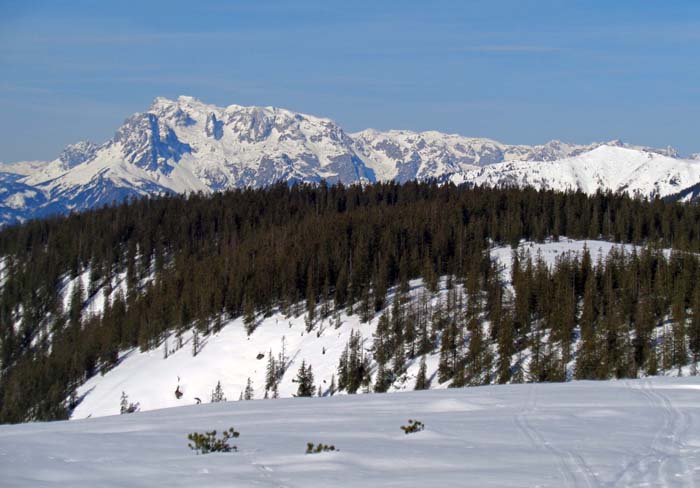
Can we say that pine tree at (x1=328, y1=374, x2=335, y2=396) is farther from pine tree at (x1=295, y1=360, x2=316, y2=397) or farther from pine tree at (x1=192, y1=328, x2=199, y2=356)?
pine tree at (x1=192, y1=328, x2=199, y2=356)

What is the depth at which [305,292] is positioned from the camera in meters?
120

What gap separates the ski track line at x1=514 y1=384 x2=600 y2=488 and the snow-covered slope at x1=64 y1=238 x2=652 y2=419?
67.8 meters

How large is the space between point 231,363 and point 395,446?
9031cm

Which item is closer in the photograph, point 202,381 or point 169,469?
point 169,469

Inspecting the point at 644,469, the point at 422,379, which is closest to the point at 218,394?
the point at 422,379

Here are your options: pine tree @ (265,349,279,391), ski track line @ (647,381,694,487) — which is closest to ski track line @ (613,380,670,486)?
ski track line @ (647,381,694,487)

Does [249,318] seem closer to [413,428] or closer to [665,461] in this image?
[413,428]

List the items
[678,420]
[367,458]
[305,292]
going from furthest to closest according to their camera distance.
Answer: [305,292] < [678,420] < [367,458]

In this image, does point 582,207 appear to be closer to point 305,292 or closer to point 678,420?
point 305,292

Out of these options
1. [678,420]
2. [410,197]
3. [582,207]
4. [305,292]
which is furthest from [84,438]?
[410,197]

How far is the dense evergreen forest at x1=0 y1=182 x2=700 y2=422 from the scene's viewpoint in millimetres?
85938

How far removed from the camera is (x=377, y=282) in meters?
114

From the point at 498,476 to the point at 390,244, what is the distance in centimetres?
11257

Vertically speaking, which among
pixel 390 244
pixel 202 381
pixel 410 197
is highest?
pixel 410 197
